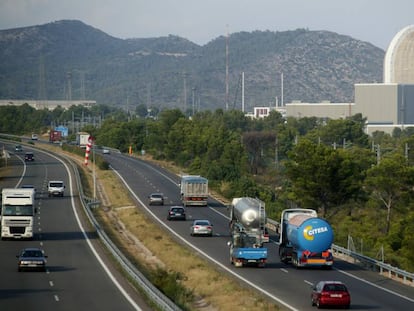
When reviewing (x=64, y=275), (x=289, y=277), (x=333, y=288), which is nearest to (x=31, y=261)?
(x=64, y=275)

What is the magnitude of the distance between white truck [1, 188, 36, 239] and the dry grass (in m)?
5.92

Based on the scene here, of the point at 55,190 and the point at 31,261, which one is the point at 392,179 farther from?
the point at 31,261

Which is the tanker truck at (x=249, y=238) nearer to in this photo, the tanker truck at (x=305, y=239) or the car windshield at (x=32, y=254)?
the tanker truck at (x=305, y=239)

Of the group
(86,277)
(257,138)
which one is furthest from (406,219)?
(257,138)

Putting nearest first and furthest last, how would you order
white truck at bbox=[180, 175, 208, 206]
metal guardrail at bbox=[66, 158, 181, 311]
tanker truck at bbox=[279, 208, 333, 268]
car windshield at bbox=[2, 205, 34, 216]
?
metal guardrail at bbox=[66, 158, 181, 311]
tanker truck at bbox=[279, 208, 333, 268]
car windshield at bbox=[2, 205, 34, 216]
white truck at bbox=[180, 175, 208, 206]

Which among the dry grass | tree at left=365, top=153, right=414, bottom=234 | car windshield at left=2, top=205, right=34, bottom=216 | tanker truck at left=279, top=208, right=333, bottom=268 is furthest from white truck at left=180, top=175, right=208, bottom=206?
tanker truck at left=279, top=208, right=333, bottom=268

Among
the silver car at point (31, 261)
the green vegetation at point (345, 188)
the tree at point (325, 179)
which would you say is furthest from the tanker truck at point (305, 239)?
the tree at point (325, 179)

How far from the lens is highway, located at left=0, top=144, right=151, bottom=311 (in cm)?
4138

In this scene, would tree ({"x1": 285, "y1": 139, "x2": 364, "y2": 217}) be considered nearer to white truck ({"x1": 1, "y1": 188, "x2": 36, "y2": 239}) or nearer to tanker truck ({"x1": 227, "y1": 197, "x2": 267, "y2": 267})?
white truck ({"x1": 1, "y1": 188, "x2": 36, "y2": 239})

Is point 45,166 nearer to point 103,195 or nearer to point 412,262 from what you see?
point 103,195

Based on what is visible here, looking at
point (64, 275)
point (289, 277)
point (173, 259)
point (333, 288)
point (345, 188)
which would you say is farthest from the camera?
point (345, 188)

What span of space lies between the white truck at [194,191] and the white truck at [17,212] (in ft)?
99.6

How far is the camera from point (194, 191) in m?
96.7

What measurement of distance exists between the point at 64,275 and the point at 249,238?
10134 mm
